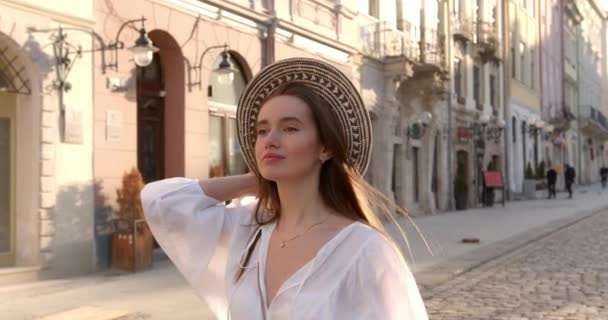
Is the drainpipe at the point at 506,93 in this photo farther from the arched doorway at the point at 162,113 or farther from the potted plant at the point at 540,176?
the arched doorway at the point at 162,113

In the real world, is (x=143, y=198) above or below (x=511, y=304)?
above

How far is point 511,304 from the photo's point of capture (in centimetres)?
726

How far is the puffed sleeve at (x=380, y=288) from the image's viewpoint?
5.47 feet

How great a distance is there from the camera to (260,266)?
1.92m

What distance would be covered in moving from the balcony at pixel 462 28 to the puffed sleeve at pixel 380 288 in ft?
77.2

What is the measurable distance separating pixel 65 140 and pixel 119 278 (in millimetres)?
1968

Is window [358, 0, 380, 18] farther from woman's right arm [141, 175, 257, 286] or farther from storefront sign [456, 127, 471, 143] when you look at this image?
woman's right arm [141, 175, 257, 286]

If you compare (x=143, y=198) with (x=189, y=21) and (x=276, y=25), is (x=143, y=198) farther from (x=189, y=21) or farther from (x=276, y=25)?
(x=276, y=25)

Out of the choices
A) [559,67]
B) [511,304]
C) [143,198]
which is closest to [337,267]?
[143,198]

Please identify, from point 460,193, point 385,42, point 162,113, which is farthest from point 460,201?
point 162,113

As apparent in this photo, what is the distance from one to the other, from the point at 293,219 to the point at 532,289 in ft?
22.5

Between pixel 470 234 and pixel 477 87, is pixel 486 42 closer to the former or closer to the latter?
pixel 477 87

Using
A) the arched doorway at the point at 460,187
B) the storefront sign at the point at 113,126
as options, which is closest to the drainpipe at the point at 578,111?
the arched doorway at the point at 460,187

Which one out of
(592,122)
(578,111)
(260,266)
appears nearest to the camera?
(260,266)
